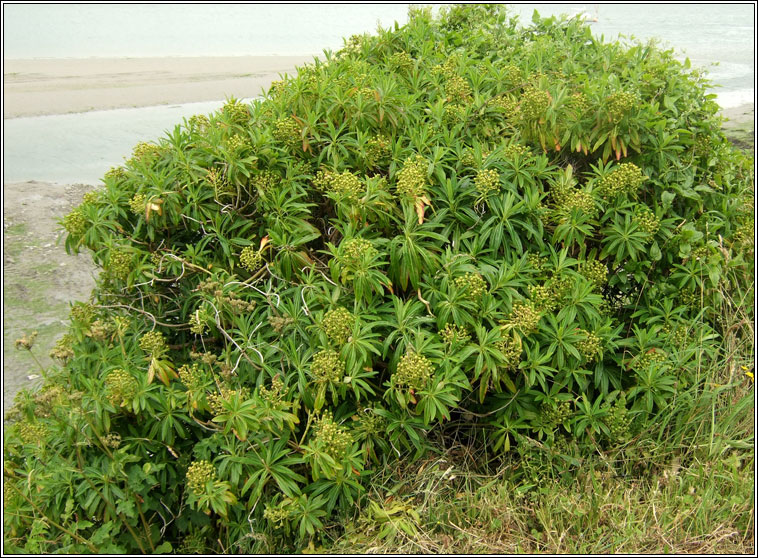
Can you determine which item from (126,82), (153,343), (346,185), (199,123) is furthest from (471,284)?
(126,82)

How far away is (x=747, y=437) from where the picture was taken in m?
3.73

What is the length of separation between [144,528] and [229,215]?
5.29ft

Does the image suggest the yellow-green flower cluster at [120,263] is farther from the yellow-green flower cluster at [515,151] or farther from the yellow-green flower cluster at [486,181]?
the yellow-green flower cluster at [515,151]

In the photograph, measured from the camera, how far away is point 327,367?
284cm

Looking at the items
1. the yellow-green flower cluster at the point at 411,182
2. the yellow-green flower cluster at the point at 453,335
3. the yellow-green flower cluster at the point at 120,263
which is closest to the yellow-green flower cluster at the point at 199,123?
the yellow-green flower cluster at the point at 120,263

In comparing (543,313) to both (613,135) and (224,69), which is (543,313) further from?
(224,69)

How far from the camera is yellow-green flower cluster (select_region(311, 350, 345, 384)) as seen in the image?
2852 millimetres

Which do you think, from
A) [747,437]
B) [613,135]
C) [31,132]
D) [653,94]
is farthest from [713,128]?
[31,132]

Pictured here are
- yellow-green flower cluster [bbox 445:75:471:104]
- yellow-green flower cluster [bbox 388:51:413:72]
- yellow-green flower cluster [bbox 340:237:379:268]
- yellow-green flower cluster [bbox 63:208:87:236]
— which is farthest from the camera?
yellow-green flower cluster [bbox 388:51:413:72]

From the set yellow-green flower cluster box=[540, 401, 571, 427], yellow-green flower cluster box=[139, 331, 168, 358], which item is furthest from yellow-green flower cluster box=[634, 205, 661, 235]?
yellow-green flower cluster box=[139, 331, 168, 358]

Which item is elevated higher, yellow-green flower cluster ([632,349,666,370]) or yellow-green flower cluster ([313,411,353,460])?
yellow-green flower cluster ([313,411,353,460])

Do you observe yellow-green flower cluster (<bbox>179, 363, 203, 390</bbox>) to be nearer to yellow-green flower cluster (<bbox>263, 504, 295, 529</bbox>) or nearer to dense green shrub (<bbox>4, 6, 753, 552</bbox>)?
dense green shrub (<bbox>4, 6, 753, 552</bbox>)

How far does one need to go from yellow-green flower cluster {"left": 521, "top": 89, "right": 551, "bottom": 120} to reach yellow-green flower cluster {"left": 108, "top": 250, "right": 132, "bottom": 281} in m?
2.24

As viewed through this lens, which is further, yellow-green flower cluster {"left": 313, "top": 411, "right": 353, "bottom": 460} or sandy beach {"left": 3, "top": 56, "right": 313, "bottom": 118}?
sandy beach {"left": 3, "top": 56, "right": 313, "bottom": 118}
